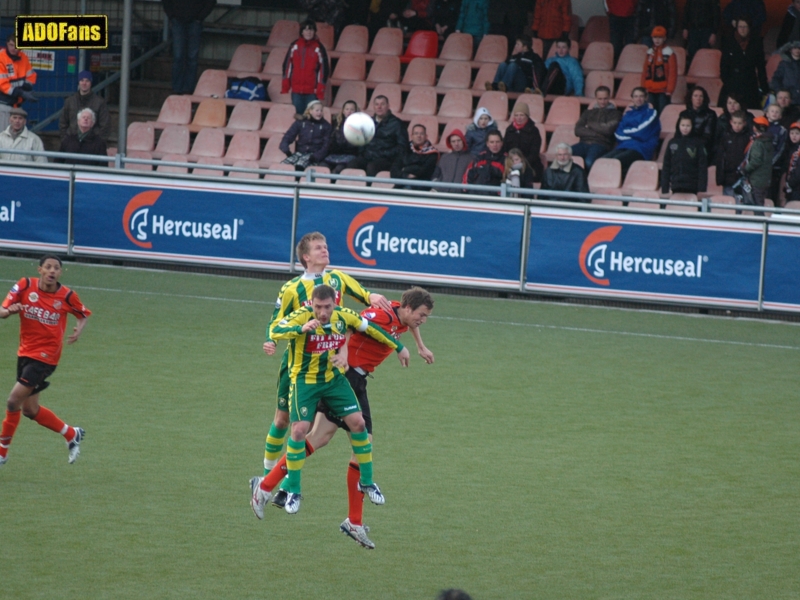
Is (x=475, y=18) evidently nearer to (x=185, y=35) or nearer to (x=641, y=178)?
(x=185, y=35)

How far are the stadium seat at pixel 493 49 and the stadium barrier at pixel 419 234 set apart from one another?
5423mm

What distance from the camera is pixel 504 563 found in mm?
7316

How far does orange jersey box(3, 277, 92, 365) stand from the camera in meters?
8.93

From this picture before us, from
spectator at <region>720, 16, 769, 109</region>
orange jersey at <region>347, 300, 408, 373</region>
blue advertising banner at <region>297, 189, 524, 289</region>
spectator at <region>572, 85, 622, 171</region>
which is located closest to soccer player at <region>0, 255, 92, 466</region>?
orange jersey at <region>347, 300, 408, 373</region>

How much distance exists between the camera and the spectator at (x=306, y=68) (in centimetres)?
2011

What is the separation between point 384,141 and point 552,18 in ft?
15.1

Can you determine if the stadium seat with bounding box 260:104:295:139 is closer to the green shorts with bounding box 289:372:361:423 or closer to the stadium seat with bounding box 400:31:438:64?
the stadium seat with bounding box 400:31:438:64

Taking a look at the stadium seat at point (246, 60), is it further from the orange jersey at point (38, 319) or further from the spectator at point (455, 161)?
the orange jersey at point (38, 319)

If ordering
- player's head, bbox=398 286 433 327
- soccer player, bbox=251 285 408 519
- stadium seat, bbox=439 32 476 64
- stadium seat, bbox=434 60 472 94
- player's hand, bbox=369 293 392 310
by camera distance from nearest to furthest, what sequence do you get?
soccer player, bbox=251 285 408 519
player's head, bbox=398 286 433 327
player's hand, bbox=369 293 392 310
stadium seat, bbox=434 60 472 94
stadium seat, bbox=439 32 476 64

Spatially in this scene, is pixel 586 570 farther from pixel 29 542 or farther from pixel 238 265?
pixel 238 265

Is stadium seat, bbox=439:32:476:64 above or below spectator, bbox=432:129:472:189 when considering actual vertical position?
above

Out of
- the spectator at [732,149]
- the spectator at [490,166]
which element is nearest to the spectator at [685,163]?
the spectator at [732,149]

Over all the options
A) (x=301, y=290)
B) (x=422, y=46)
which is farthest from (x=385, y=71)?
(x=301, y=290)

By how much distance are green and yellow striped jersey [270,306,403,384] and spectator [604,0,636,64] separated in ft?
48.7
